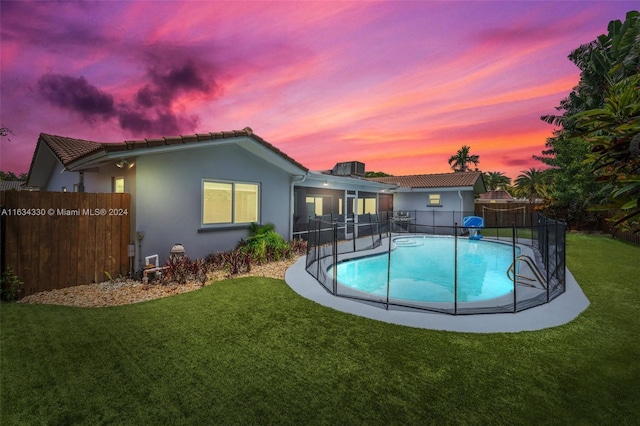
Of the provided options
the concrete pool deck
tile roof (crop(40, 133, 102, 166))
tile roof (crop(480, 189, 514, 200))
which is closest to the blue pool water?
the concrete pool deck

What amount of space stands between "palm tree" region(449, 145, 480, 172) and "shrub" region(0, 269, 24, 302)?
53335 mm

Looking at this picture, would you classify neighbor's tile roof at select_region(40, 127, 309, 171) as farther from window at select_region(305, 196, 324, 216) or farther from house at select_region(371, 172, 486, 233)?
house at select_region(371, 172, 486, 233)

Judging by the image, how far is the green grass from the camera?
2.68 m

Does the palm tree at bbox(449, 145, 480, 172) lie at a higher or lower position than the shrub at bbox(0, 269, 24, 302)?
higher

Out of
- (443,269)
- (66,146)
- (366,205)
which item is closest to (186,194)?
(66,146)

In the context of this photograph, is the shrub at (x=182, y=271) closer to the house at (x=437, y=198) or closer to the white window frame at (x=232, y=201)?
the white window frame at (x=232, y=201)

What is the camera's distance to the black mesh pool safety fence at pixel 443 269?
Answer: 5.72 meters

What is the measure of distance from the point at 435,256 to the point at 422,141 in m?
9.38

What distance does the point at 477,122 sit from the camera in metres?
15.6

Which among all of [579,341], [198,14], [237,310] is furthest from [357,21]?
[579,341]

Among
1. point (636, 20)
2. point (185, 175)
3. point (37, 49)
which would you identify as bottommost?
point (185, 175)

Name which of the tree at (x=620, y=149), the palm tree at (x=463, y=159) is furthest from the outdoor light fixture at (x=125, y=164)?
the palm tree at (x=463, y=159)

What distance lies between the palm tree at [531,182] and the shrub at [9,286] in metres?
42.2

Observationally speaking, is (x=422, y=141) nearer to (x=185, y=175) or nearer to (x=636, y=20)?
(x=636, y=20)
